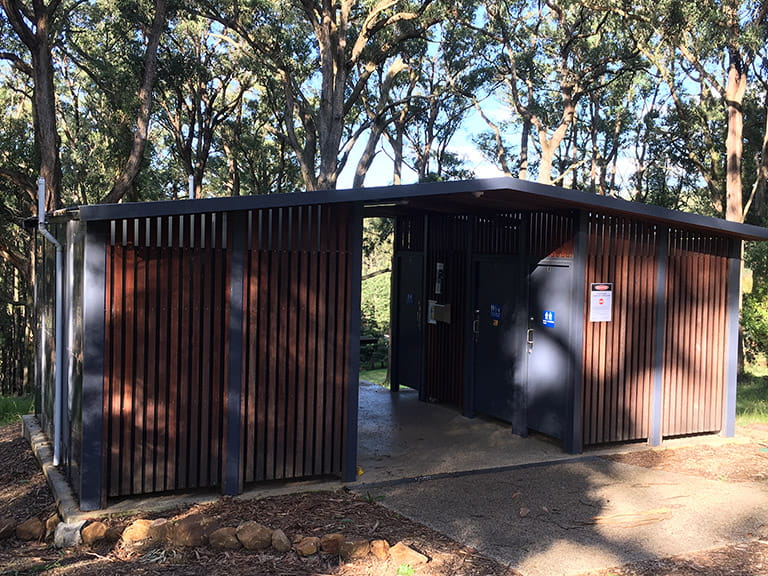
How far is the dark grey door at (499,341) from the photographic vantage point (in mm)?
8609

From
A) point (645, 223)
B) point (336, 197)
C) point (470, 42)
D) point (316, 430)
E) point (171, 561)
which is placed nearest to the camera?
point (171, 561)

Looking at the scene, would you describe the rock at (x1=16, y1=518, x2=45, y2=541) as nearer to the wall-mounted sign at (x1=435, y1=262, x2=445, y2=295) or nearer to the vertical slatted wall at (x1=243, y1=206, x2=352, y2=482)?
the vertical slatted wall at (x1=243, y1=206, x2=352, y2=482)

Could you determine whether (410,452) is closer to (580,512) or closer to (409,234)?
(580,512)

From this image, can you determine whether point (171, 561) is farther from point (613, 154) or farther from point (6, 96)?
point (613, 154)

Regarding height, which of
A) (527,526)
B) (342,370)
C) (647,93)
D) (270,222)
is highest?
(647,93)

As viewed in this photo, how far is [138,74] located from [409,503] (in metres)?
15.4

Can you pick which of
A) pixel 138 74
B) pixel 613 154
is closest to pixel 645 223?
pixel 138 74

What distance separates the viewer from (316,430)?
22.1ft

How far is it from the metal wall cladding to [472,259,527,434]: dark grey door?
8.50ft

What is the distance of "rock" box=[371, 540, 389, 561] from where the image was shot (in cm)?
491

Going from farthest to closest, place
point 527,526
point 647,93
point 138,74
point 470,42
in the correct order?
1. point 647,93
2. point 470,42
3. point 138,74
4. point 527,526

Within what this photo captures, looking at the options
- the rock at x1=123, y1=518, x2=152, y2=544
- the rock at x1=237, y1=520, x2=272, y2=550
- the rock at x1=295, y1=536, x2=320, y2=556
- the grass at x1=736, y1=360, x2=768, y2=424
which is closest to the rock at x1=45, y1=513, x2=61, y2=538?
the rock at x1=123, y1=518, x2=152, y2=544

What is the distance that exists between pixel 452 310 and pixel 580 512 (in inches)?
162

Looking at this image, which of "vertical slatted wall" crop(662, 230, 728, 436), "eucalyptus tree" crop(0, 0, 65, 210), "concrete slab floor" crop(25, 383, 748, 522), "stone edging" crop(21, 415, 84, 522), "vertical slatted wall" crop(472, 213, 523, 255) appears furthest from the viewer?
"eucalyptus tree" crop(0, 0, 65, 210)
